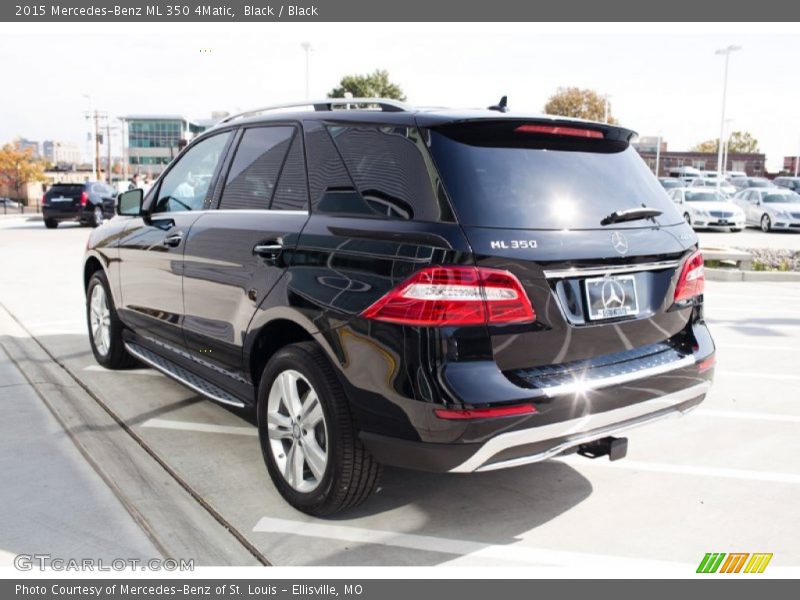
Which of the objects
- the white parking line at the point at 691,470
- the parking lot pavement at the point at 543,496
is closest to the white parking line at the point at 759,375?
the parking lot pavement at the point at 543,496

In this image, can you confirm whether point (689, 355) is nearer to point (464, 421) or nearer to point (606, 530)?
point (606, 530)

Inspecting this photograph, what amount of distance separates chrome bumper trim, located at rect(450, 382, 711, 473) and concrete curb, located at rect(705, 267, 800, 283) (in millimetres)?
9482

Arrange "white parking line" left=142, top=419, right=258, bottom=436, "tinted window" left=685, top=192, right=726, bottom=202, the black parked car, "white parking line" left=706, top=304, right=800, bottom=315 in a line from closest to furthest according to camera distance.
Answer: "white parking line" left=142, top=419, right=258, bottom=436
"white parking line" left=706, top=304, right=800, bottom=315
the black parked car
"tinted window" left=685, top=192, right=726, bottom=202

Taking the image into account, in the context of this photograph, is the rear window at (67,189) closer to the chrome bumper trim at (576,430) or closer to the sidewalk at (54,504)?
the sidewalk at (54,504)

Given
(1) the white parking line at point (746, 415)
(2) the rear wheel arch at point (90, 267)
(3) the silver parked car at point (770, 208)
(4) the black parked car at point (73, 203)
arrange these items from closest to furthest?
(1) the white parking line at point (746, 415), (2) the rear wheel arch at point (90, 267), (4) the black parked car at point (73, 203), (3) the silver parked car at point (770, 208)

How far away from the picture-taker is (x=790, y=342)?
7.46 m

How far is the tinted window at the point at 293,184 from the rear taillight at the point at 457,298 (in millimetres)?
969

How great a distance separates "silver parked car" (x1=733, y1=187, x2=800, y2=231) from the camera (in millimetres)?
24344

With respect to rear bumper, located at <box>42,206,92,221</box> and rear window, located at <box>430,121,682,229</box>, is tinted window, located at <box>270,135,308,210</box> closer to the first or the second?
rear window, located at <box>430,121,682,229</box>

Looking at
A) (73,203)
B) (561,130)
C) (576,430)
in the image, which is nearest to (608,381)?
(576,430)

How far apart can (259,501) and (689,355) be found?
2.18m

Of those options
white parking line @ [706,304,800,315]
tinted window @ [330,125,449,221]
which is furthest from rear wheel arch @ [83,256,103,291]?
white parking line @ [706,304,800,315]

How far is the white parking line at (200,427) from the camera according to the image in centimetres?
468

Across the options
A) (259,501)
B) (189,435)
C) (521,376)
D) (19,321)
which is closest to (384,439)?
(521,376)
